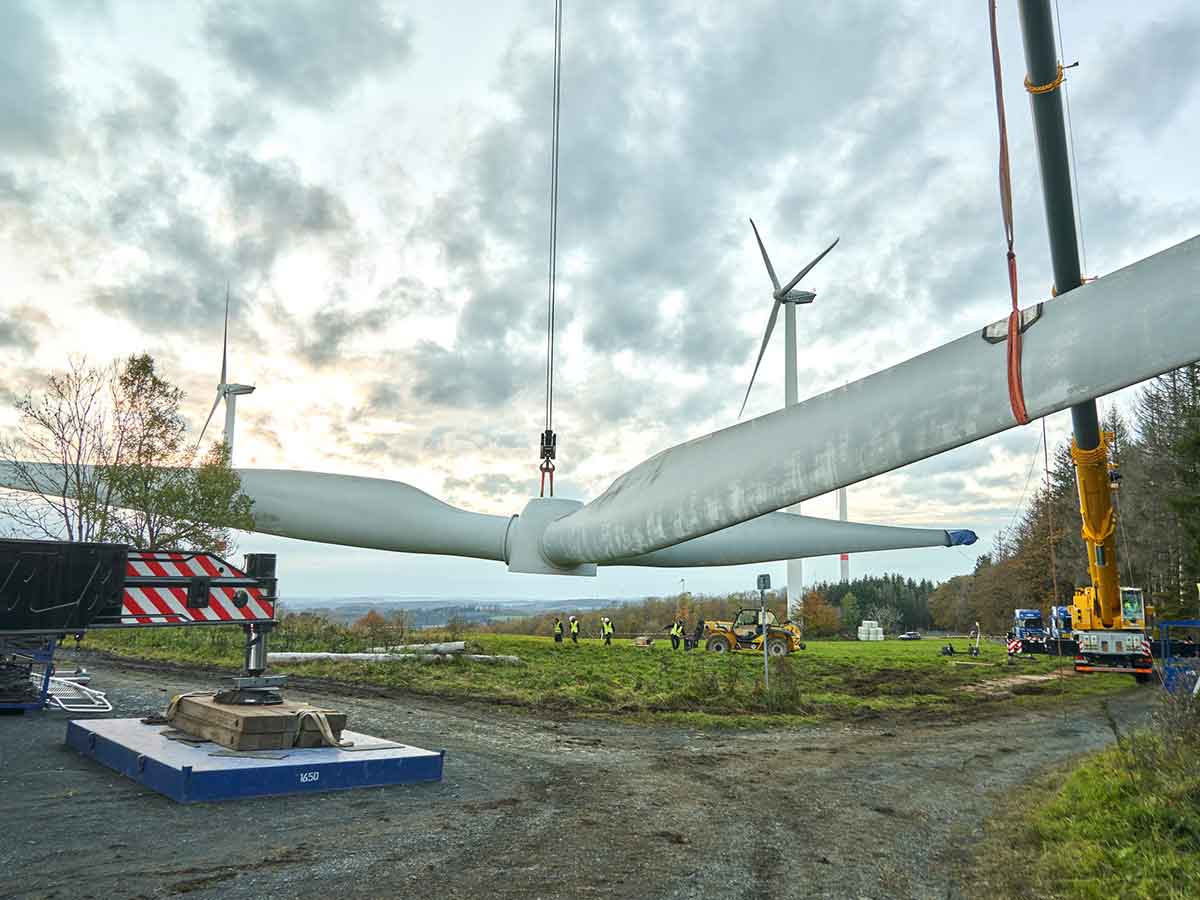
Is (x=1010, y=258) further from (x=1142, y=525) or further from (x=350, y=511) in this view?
(x=1142, y=525)

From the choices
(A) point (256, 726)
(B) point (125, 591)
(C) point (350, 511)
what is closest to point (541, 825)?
(A) point (256, 726)

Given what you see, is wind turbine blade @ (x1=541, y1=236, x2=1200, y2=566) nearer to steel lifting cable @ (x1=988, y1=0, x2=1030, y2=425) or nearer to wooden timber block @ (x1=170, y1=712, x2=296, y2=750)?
steel lifting cable @ (x1=988, y1=0, x2=1030, y2=425)

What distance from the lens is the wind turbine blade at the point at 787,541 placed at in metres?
6.23

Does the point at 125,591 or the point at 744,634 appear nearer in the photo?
the point at 125,591

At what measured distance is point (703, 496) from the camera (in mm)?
4738

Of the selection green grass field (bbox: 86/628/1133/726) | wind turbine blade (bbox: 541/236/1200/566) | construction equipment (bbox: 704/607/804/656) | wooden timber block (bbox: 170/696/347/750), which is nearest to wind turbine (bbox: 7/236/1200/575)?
wind turbine blade (bbox: 541/236/1200/566)

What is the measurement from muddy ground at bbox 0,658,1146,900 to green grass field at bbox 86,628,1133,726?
367cm

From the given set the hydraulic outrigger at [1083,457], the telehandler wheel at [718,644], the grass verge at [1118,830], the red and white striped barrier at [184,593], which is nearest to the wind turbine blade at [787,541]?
the grass verge at [1118,830]

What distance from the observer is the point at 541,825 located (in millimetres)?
7062

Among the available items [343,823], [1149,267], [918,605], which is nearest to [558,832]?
[343,823]

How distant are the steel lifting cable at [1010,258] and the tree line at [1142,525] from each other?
10749mm

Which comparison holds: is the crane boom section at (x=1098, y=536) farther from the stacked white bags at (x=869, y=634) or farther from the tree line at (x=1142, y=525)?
the stacked white bags at (x=869, y=634)

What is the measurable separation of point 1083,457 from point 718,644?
17.4m

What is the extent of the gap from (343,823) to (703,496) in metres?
4.11
